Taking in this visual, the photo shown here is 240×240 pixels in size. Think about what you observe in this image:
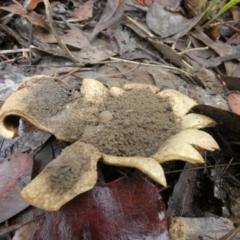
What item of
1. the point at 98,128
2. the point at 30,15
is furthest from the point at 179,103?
the point at 30,15

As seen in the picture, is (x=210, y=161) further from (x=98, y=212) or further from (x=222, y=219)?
(x=98, y=212)

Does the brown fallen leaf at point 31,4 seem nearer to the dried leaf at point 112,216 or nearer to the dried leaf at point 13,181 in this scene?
the dried leaf at point 13,181

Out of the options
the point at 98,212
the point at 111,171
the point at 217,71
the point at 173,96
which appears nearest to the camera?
the point at 98,212

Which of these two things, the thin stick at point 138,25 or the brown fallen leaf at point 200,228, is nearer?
the brown fallen leaf at point 200,228

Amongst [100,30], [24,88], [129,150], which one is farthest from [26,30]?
[129,150]

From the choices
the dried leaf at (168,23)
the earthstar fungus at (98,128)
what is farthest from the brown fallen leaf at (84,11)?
the earthstar fungus at (98,128)

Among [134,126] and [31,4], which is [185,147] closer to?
[134,126]
